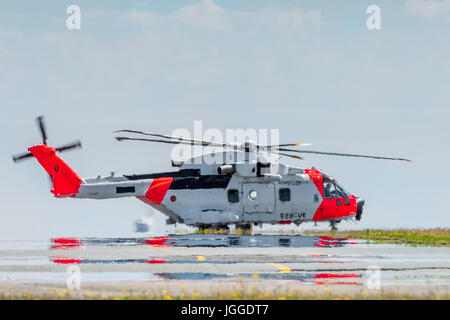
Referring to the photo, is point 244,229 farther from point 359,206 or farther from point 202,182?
point 359,206

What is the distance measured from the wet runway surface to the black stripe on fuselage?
13.1m

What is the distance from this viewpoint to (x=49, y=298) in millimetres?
14844

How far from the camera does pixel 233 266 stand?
23188mm

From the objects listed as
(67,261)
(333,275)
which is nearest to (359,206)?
(67,261)

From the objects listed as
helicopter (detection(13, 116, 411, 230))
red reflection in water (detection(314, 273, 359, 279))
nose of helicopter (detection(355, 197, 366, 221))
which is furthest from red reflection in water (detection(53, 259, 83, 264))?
nose of helicopter (detection(355, 197, 366, 221))

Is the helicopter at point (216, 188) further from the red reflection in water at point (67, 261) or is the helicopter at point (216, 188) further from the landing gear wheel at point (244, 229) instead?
the red reflection in water at point (67, 261)

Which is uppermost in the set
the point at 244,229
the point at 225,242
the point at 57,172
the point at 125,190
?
the point at 57,172

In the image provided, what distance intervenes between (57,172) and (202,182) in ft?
30.0

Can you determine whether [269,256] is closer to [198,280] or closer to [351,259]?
[351,259]

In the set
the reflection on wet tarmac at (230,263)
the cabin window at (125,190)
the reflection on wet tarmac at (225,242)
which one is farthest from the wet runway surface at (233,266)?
the cabin window at (125,190)

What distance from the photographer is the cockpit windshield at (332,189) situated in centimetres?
4831

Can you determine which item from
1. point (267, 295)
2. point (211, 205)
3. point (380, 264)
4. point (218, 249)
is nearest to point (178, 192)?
point (211, 205)

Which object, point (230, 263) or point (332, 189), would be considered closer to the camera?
point (230, 263)

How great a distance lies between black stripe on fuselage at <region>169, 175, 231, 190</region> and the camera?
152 feet
